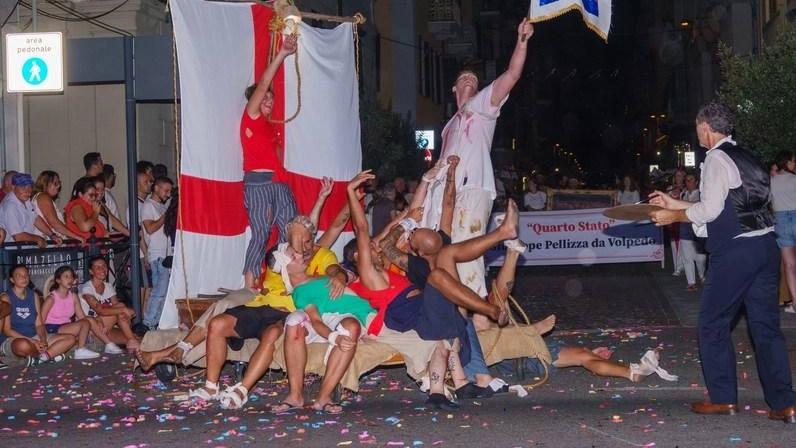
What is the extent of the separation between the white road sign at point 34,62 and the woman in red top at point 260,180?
5.24 m

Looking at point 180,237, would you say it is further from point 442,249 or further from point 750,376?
point 750,376

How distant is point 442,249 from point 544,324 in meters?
1.25

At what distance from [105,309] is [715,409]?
6.07 meters

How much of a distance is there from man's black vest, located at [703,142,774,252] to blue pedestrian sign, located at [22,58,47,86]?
957 centimetres

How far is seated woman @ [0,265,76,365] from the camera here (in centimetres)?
1009

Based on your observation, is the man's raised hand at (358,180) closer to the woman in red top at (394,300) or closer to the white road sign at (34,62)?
the woman in red top at (394,300)

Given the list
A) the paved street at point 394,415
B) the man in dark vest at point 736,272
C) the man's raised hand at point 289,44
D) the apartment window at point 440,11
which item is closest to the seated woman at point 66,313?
the paved street at point 394,415

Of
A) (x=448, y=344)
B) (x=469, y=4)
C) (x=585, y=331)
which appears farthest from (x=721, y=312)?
(x=469, y=4)

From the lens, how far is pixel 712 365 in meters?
6.77

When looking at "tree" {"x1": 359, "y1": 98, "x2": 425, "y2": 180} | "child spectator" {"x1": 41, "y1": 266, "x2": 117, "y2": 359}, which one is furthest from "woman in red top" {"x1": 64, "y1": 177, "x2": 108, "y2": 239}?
"tree" {"x1": 359, "y1": 98, "x2": 425, "y2": 180}

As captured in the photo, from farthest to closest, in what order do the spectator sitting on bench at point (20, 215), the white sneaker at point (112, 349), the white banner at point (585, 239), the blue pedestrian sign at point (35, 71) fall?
the white banner at point (585, 239) → the blue pedestrian sign at point (35, 71) → the spectator sitting on bench at point (20, 215) → the white sneaker at point (112, 349)

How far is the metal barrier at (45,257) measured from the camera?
10.9 m

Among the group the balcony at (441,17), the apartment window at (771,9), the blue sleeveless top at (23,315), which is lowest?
the blue sleeveless top at (23,315)

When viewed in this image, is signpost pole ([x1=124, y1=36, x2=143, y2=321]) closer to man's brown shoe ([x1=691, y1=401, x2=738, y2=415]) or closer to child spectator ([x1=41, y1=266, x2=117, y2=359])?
child spectator ([x1=41, y1=266, x2=117, y2=359])
